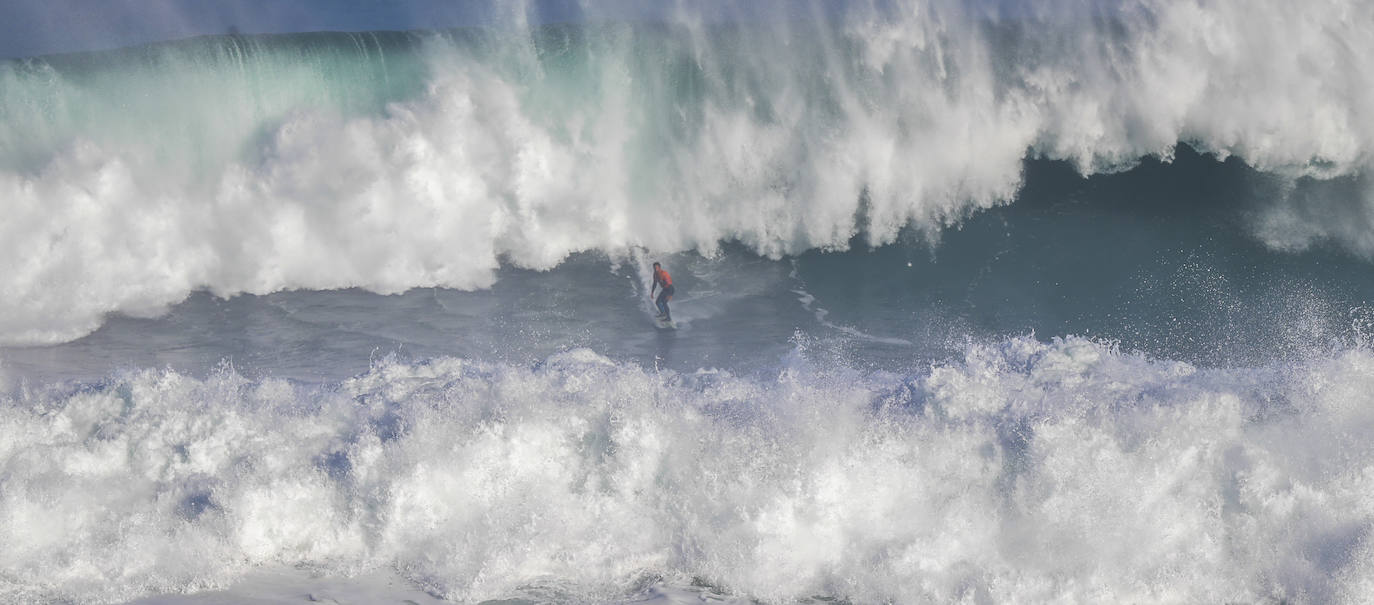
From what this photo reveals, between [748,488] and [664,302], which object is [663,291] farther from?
[748,488]

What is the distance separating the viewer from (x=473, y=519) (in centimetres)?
722

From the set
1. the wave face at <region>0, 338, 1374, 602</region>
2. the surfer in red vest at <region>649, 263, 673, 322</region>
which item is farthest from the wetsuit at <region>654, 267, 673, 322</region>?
the wave face at <region>0, 338, 1374, 602</region>

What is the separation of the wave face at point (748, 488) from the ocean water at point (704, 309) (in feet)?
0.08

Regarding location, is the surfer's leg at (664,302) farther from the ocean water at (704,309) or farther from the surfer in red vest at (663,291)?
the ocean water at (704,309)

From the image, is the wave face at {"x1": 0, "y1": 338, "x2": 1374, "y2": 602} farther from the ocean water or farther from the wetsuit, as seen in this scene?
the wetsuit

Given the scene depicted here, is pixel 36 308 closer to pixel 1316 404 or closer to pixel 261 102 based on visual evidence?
pixel 261 102

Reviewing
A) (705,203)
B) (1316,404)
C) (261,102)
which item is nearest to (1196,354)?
(1316,404)

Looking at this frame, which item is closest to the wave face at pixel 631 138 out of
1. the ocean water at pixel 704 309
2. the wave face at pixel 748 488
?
the ocean water at pixel 704 309

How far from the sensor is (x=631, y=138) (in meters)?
13.9

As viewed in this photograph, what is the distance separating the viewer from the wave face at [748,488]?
675 cm

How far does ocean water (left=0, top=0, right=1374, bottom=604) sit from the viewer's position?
22.7 feet

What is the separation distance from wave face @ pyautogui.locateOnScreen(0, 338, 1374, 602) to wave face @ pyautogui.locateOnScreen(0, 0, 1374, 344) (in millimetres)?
5157

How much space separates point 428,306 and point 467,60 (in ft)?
11.2

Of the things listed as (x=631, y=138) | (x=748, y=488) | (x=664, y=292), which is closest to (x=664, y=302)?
(x=664, y=292)
